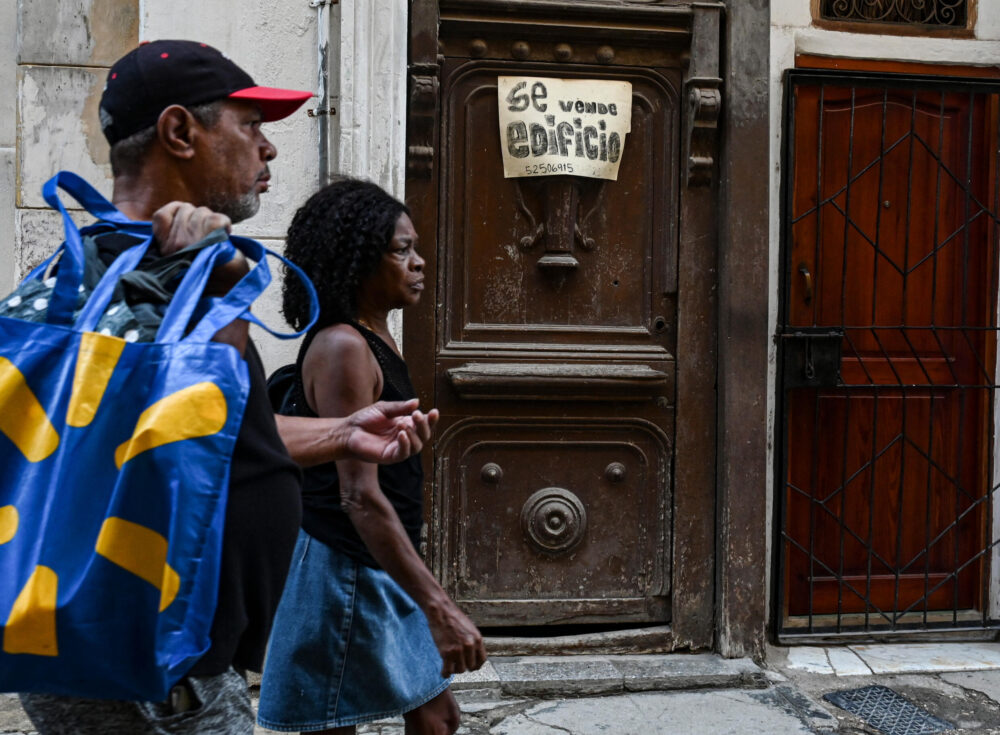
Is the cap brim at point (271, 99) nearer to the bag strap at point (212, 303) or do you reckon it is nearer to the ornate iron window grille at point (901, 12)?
the bag strap at point (212, 303)

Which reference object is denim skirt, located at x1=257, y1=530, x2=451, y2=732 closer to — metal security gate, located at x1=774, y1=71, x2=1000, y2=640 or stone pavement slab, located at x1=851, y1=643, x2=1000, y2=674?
metal security gate, located at x1=774, y1=71, x2=1000, y2=640

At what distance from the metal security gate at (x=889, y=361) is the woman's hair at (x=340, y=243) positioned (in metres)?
2.44

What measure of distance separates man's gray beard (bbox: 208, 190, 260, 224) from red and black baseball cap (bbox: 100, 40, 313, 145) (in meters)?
0.15

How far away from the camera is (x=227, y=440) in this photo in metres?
1.38

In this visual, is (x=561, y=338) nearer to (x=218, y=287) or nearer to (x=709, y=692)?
(x=709, y=692)

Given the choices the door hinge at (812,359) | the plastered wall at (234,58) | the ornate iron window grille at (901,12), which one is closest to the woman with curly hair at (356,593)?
the plastered wall at (234,58)

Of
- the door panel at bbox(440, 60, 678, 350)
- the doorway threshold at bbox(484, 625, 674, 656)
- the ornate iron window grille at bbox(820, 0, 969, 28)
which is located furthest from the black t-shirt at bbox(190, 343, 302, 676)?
the ornate iron window grille at bbox(820, 0, 969, 28)

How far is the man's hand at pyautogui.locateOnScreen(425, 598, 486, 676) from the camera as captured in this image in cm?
217

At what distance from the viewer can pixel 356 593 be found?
91.4 inches

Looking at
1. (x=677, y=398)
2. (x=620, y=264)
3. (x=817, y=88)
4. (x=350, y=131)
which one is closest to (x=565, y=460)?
(x=677, y=398)

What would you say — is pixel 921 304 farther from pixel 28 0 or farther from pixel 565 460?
pixel 28 0

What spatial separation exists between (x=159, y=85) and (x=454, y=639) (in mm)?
1153

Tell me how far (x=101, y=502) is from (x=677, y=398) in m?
3.40

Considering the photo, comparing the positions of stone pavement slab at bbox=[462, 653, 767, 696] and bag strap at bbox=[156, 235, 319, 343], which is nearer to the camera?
bag strap at bbox=[156, 235, 319, 343]
